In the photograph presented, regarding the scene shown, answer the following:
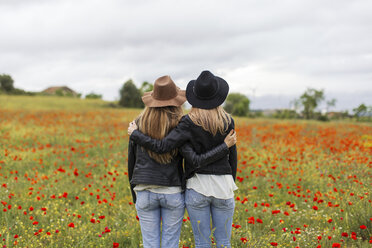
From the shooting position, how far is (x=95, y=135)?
12.1m

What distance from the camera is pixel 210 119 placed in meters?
2.63

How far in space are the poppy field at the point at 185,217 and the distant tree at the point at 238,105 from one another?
57965 millimetres

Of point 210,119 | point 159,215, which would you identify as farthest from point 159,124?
point 159,215

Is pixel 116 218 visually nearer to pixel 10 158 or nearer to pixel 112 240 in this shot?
pixel 112 240

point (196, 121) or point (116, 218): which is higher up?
point (196, 121)

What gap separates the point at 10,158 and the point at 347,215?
817 centimetres

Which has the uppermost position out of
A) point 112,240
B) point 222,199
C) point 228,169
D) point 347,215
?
point 228,169

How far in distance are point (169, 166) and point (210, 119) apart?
0.61 m

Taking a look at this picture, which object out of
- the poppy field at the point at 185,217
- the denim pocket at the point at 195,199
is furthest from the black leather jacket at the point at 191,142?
the poppy field at the point at 185,217

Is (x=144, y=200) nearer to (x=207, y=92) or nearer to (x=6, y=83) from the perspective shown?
(x=207, y=92)

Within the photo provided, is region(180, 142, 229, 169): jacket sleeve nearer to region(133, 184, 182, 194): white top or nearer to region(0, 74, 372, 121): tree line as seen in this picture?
region(133, 184, 182, 194): white top

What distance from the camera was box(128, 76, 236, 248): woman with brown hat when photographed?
8.66 feet

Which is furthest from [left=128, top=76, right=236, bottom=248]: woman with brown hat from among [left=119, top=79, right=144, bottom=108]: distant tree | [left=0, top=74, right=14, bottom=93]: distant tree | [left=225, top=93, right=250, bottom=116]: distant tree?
[left=225, top=93, right=250, bottom=116]: distant tree

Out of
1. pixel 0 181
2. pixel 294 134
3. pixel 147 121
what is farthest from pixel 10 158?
pixel 294 134
